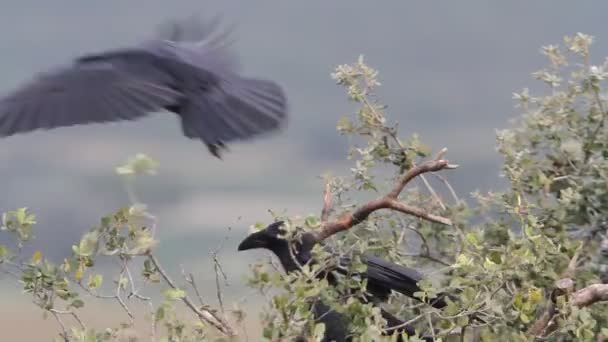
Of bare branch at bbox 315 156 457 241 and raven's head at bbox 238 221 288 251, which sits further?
raven's head at bbox 238 221 288 251

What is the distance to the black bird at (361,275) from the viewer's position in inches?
119

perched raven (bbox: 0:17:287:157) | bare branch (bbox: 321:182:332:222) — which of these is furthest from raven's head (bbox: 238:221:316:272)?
perched raven (bbox: 0:17:287:157)

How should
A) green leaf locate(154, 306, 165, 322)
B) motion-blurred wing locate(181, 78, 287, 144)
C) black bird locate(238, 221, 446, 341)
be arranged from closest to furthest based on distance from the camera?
green leaf locate(154, 306, 165, 322), black bird locate(238, 221, 446, 341), motion-blurred wing locate(181, 78, 287, 144)

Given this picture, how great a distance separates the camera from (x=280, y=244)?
122 inches

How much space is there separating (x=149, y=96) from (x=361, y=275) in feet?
2.65

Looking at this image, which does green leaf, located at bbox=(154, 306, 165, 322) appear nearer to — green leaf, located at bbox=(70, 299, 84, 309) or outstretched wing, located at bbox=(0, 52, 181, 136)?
green leaf, located at bbox=(70, 299, 84, 309)

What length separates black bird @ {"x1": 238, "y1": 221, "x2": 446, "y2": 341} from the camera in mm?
3035

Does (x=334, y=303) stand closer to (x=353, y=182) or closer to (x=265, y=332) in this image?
(x=265, y=332)

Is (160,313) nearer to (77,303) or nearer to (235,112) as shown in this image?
(77,303)

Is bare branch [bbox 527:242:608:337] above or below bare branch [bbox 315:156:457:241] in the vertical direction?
below

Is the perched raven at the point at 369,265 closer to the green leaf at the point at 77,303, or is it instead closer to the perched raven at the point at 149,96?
the perched raven at the point at 149,96

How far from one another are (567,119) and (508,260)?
4.15 ft

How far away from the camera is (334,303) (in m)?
2.84

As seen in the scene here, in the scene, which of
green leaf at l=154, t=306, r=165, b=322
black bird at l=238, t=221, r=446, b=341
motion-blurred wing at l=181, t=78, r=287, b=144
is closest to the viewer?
green leaf at l=154, t=306, r=165, b=322
